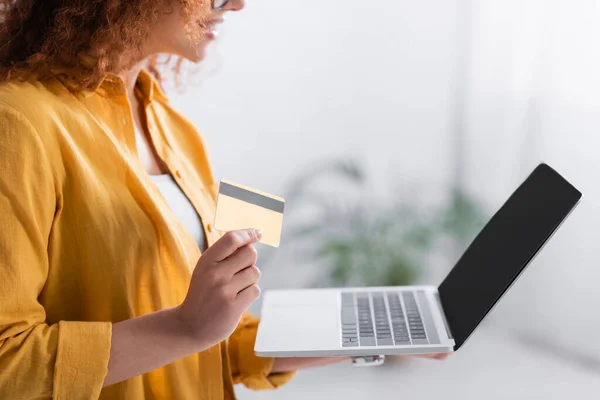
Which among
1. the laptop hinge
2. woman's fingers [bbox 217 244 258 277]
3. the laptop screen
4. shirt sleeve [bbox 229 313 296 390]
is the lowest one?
shirt sleeve [bbox 229 313 296 390]

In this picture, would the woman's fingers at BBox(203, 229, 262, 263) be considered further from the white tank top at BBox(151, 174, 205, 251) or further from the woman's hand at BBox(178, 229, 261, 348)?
the white tank top at BBox(151, 174, 205, 251)

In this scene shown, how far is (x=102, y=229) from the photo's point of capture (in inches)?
32.3

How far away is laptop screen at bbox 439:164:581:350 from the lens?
0.89 meters

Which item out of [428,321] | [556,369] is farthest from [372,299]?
[556,369]

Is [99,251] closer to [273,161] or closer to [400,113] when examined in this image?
[273,161]

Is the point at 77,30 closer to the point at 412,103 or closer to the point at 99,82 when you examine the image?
the point at 99,82

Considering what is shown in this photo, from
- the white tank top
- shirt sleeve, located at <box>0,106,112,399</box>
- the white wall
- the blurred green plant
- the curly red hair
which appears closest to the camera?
shirt sleeve, located at <box>0,106,112,399</box>

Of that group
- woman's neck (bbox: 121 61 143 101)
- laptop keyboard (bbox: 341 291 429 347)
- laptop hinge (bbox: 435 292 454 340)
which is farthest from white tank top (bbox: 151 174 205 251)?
laptop hinge (bbox: 435 292 454 340)

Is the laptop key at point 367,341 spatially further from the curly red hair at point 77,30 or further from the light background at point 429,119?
the light background at point 429,119

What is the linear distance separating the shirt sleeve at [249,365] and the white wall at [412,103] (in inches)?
51.9

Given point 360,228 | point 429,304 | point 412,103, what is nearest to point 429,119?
point 412,103

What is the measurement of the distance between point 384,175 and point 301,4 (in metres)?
0.71

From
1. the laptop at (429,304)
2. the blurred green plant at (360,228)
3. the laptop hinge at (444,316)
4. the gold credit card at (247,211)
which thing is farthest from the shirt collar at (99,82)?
the blurred green plant at (360,228)

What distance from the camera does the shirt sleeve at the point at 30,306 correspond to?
2.39ft
